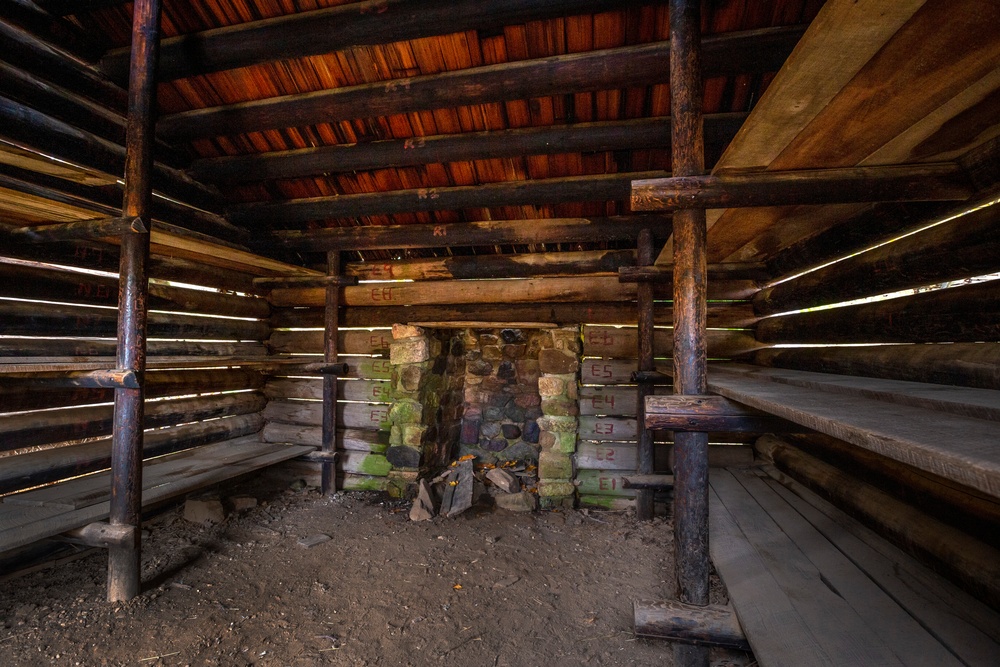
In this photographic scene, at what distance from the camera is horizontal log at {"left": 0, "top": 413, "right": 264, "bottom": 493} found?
3.42 m

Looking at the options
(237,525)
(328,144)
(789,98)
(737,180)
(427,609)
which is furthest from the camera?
(237,525)

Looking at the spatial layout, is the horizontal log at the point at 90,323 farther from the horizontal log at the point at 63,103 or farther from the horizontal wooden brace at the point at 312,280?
the horizontal log at the point at 63,103

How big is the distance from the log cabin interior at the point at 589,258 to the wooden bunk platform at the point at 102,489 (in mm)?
36

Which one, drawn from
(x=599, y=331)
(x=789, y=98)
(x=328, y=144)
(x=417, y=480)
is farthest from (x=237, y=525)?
(x=789, y=98)

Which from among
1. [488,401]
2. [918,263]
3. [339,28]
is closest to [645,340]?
[918,263]

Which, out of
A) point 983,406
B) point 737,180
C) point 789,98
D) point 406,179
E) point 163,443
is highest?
point 406,179

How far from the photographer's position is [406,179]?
13.7ft

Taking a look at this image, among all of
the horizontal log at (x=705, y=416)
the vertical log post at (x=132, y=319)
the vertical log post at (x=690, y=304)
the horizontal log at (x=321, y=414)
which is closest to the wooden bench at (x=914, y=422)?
the horizontal log at (x=705, y=416)

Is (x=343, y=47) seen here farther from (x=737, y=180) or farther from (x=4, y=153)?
(x=737, y=180)

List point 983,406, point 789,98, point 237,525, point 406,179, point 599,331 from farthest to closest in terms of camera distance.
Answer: point 599,331 < point 237,525 < point 406,179 < point 789,98 < point 983,406

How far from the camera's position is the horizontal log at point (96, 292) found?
3.52 metres

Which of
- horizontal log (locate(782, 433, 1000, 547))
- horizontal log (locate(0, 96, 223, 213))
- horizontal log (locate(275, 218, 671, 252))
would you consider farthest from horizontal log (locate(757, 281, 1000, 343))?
horizontal log (locate(0, 96, 223, 213))

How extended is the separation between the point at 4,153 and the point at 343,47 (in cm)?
221

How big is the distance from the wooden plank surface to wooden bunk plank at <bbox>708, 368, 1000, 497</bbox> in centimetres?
101
